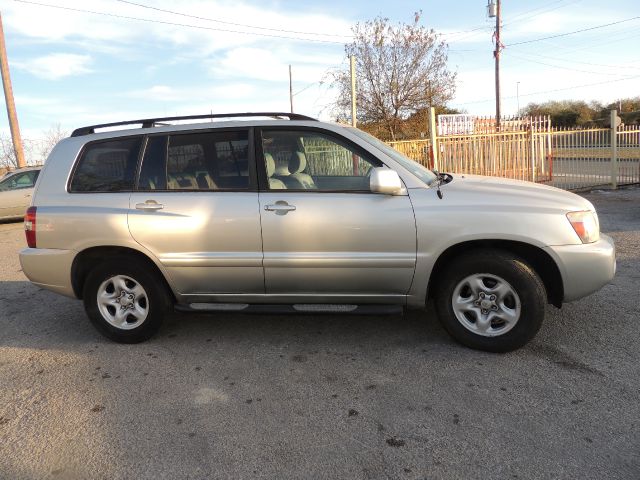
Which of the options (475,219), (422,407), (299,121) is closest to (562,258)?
(475,219)

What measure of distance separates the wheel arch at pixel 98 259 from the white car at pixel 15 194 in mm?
10350

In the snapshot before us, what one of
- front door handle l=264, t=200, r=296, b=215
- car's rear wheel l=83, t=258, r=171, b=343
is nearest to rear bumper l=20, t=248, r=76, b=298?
car's rear wheel l=83, t=258, r=171, b=343

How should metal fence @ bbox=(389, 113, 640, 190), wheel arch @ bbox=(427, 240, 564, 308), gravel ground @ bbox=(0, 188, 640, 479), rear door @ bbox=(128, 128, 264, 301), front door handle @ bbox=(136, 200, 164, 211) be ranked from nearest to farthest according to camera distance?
gravel ground @ bbox=(0, 188, 640, 479)
wheel arch @ bbox=(427, 240, 564, 308)
rear door @ bbox=(128, 128, 264, 301)
front door handle @ bbox=(136, 200, 164, 211)
metal fence @ bbox=(389, 113, 640, 190)

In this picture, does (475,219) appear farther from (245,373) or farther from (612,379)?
(245,373)

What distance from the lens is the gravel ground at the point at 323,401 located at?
2.62m

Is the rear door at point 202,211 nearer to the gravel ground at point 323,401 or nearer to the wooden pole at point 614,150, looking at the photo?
the gravel ground at point 323,401

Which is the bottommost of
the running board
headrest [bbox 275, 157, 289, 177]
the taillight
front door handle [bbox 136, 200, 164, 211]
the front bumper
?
the running board

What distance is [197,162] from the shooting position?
4152mm

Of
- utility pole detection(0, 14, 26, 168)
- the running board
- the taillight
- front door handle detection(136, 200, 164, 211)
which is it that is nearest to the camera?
the running board

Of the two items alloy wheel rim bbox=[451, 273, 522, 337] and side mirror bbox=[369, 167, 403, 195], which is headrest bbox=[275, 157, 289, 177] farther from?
alloy wheel rim bbox=[451, 273, 522, 337]

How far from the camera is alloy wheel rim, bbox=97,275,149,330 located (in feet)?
14.0

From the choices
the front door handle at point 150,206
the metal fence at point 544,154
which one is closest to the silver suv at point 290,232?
the front door handle at point 150,206

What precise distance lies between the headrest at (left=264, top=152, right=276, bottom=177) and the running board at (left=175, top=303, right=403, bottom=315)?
1066 millimetres

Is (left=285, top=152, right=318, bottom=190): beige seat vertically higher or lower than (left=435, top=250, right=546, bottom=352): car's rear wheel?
higher
